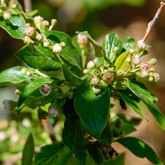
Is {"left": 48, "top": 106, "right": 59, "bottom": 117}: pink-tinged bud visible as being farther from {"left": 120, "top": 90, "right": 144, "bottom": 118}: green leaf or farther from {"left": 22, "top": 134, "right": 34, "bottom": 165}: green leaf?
{"left": 22, "top": 134, "right": 34, "bottom": 165}: green leaf

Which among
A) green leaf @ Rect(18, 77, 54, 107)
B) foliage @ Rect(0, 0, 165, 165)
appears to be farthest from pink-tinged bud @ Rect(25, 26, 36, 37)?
green leaf @ Rect(18, 77, 54, 107)

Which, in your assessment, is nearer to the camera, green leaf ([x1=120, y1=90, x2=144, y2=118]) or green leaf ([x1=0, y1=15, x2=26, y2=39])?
green leaf ([x1=120, y1=90, x2=144, y2=118])

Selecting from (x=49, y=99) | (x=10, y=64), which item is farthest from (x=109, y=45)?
(x=10, y=64)

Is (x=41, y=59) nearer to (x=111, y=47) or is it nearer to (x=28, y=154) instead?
(x=111, y=47)

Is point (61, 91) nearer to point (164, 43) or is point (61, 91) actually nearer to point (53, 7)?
point (53, 7)

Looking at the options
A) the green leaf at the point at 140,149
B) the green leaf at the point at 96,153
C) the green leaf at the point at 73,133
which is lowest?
the green leaf at the point at 96,153

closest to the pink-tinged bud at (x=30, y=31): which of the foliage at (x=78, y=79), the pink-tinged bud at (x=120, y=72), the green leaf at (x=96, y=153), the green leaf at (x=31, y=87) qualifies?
the foliage at (x=78, y=79)

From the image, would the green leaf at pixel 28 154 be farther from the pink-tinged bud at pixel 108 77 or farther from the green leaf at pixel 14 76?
the pink-tinged bud at pixel 108 77

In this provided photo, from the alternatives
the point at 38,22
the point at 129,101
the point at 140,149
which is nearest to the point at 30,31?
the point at 38,22
